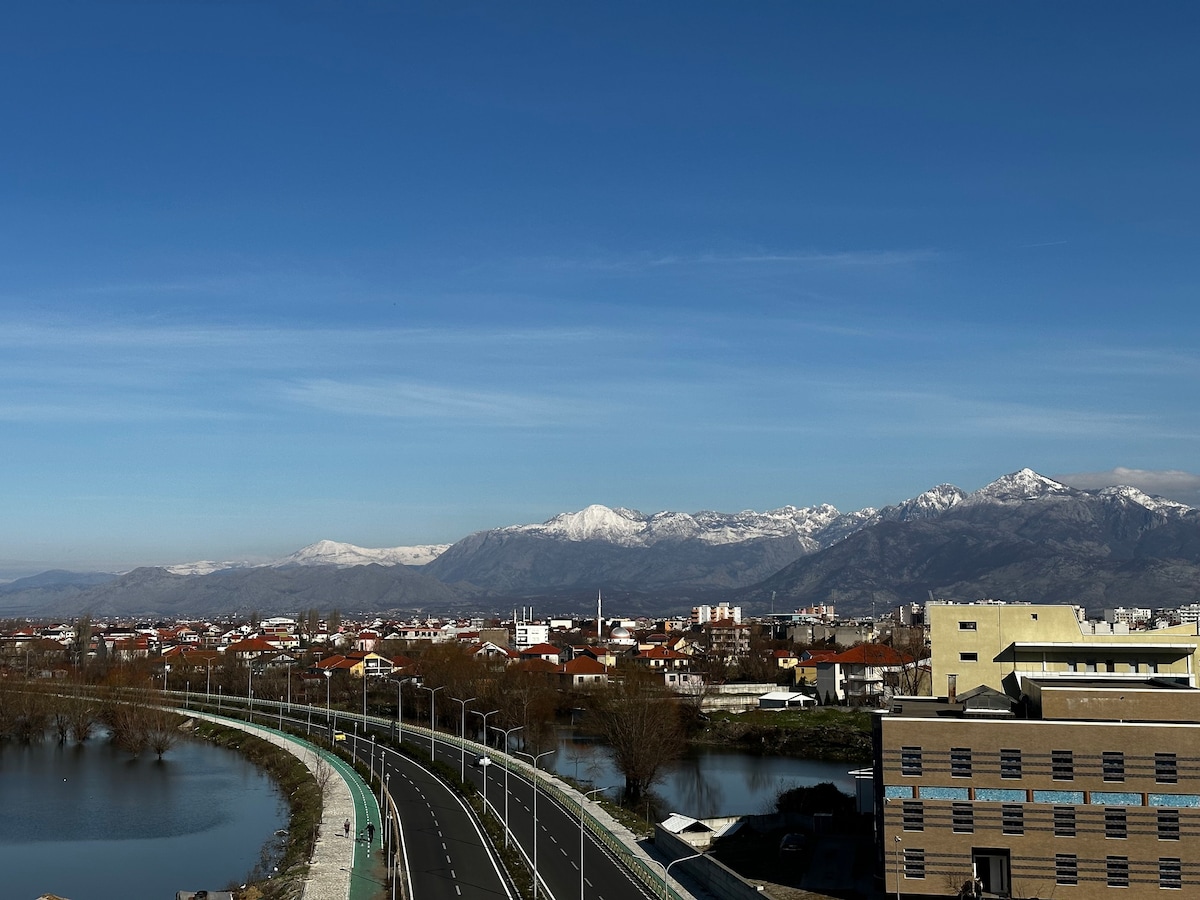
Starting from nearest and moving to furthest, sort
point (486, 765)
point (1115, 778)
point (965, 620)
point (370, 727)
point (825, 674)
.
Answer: point (1115, 778), point (965, 620), point (486, 765), point (370, 727), point (825, 674)

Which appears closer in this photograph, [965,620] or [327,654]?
[965,620]

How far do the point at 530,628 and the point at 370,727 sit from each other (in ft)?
304

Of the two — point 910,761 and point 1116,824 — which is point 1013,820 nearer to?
point 1116,824

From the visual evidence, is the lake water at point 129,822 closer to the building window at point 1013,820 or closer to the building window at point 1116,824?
the building window at point 1013,820

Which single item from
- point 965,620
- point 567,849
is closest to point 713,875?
point 567,849

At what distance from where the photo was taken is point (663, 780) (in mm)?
69000

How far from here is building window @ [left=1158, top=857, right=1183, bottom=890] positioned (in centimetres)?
3491

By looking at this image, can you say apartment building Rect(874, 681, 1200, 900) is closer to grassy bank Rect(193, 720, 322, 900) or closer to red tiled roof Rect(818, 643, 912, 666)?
grassy bank Rect(193, 720, 322, 900)

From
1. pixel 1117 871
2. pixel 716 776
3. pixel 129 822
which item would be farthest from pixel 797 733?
pixel 1117 871

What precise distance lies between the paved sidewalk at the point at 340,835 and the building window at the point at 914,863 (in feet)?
50.9

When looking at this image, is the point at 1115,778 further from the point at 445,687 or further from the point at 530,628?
the point at 530,628

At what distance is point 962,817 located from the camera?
36.1m

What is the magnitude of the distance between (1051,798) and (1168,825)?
3.09m

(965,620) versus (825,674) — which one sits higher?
(965,620)
